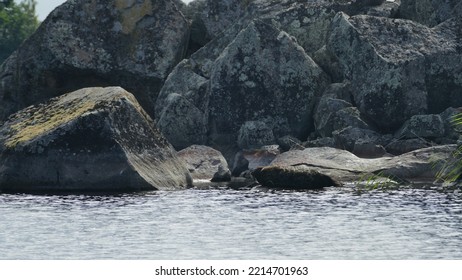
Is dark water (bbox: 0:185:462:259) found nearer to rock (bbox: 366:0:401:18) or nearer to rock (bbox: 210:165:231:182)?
rock (bbox: 210:165:231:182)

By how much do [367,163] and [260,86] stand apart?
27.3 ft

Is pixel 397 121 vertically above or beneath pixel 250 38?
beneath

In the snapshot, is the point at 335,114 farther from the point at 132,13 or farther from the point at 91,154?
the point at 132,13

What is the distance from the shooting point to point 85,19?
167ft

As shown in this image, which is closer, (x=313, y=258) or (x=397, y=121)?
(x=313, y=258)

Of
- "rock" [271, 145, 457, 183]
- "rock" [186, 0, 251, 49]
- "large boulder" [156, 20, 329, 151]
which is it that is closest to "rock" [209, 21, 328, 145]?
"large boulder" [156, 20, 329, 151]

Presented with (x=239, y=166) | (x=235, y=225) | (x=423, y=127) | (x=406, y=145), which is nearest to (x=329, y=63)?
(x=423, y=127)

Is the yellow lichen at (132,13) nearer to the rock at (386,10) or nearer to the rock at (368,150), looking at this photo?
the rock at (386,10)

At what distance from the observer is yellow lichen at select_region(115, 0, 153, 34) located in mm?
50906

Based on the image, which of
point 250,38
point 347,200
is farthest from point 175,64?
point 347,200

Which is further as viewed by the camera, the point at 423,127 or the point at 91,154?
the point at 423,127

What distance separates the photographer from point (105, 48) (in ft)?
166

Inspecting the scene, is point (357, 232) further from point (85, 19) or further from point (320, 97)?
point (85, 19)

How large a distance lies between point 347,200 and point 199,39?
75.2 ft
